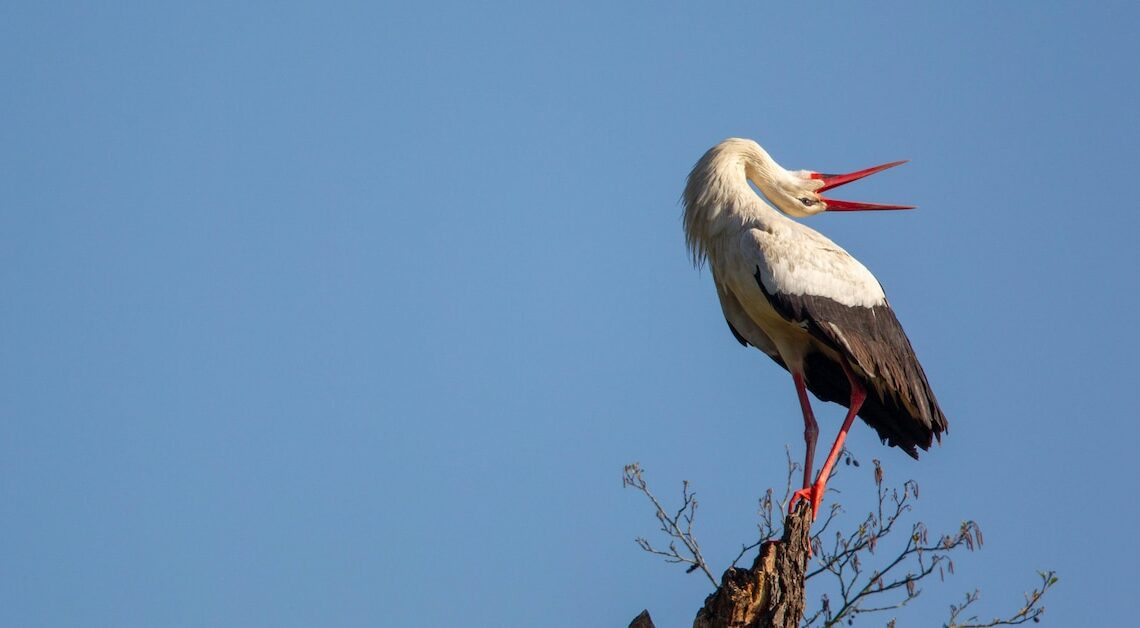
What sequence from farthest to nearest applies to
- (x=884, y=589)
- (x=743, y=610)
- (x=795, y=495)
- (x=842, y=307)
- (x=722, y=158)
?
1. (x=722, y=158)
2. (x=842, y=307)
3. (x=795, y=495)
4. (x=884, y=589)
5. (x=743, y=610)

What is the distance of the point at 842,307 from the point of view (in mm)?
9344

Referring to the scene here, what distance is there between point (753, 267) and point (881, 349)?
40.5 inches

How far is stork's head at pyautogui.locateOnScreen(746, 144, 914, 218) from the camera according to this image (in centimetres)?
1026

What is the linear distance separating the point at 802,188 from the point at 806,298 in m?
1.39

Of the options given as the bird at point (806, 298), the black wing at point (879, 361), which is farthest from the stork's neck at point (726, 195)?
the black wing at point (879, 361)

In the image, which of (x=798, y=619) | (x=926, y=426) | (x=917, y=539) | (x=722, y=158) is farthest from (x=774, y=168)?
(x=798, y=619)

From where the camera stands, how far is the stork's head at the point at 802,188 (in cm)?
1026

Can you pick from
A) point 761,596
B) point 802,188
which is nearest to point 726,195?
point 802,188

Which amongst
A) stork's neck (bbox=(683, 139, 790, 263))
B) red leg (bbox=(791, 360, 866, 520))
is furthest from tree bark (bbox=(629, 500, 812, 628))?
stork's neck (bbox=(683, 139, 790, 263))

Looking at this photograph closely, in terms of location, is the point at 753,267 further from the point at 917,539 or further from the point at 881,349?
the point at 917,539

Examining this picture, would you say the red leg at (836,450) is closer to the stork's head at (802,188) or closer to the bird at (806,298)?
the bird at (806,298)

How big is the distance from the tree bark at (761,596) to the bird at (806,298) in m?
1.82

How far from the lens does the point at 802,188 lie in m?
10.3

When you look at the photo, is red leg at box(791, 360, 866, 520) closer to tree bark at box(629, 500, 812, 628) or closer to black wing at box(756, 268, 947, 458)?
black wing at box(756, 268, 947, 458)
